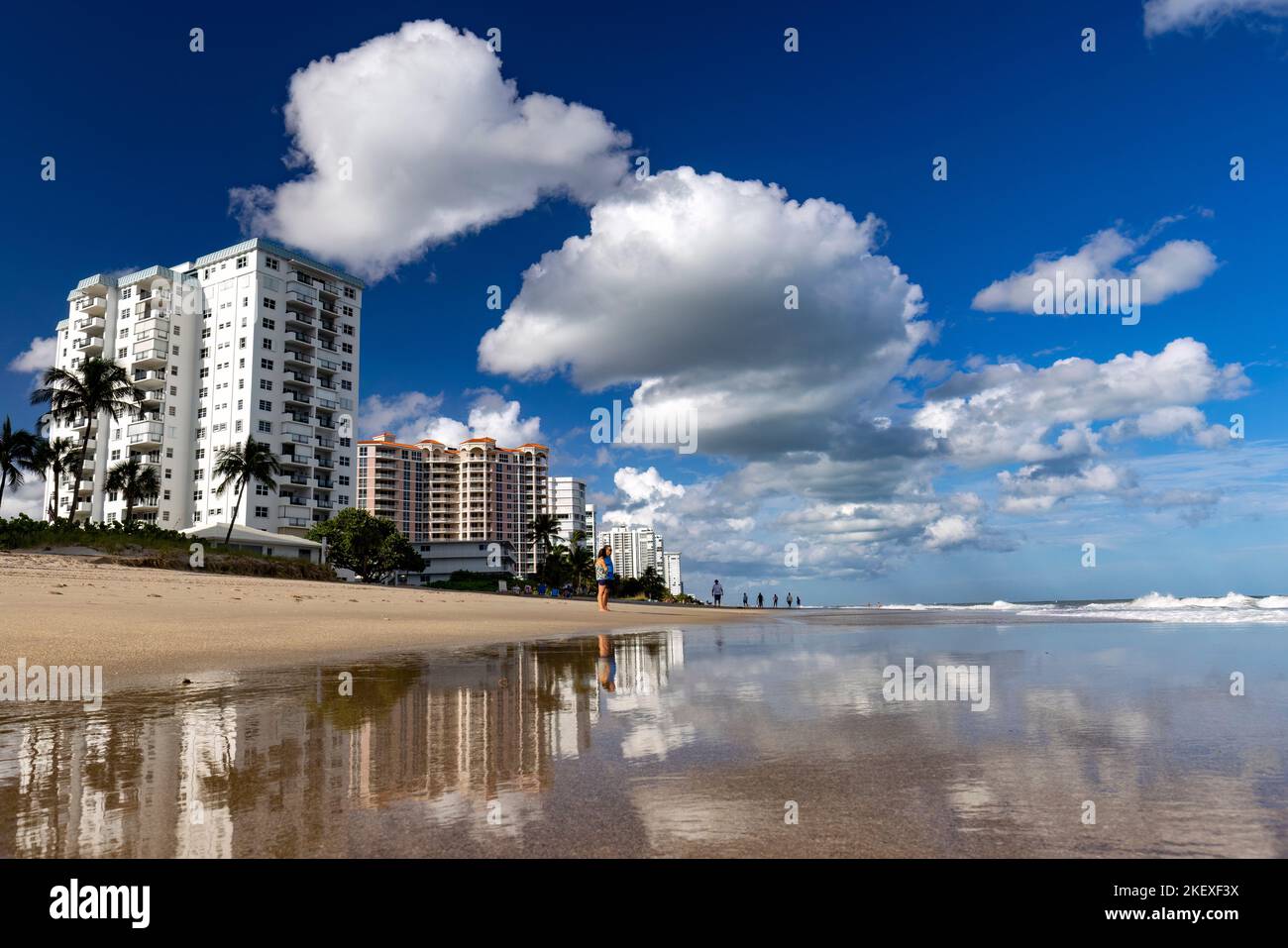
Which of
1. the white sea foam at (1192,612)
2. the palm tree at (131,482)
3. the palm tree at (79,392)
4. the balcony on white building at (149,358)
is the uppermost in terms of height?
the balcony on white building at (149,358)

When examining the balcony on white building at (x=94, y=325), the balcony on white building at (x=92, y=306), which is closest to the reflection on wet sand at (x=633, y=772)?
the balcony on white building at (x=94, y=325)

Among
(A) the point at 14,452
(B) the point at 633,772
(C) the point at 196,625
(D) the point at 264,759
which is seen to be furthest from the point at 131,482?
(B) the point at 633,772

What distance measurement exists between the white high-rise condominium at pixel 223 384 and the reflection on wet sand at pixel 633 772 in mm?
85137

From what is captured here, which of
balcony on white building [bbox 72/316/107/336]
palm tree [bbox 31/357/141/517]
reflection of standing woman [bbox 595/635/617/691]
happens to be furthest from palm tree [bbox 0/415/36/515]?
reflection of standing woman [bbox 595/635/617/691]

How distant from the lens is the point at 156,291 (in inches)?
3519

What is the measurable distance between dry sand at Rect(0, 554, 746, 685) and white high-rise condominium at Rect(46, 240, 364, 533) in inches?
2428

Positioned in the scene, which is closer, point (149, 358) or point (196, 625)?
point (196, 625)

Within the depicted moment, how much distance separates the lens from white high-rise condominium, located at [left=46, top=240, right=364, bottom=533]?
278ft

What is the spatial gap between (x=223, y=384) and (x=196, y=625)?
277 ft

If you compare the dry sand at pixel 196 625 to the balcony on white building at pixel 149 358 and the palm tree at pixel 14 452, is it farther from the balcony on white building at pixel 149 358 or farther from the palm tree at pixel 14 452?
the balcony on white building at pixel 149 358

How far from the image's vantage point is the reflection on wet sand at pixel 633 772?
3197 mm

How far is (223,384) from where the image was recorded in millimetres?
86438

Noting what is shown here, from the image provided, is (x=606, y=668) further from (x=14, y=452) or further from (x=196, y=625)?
(x=14, y=452)
